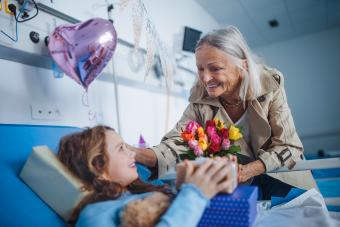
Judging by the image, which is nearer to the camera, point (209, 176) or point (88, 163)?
point (209, 176)

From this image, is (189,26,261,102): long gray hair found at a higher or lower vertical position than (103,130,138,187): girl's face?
higher

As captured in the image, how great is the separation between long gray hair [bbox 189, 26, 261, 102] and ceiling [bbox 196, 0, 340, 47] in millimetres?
2572

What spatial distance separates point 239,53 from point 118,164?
2.94 ft

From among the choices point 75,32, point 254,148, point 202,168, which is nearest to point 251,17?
point 254,148

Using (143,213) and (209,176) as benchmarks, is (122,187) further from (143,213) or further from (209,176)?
(209,176)

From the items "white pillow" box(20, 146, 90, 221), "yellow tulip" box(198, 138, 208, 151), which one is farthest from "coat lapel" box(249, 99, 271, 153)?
"white pillow" box(20, 146, 90, 221)

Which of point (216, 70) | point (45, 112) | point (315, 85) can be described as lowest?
point (45, 112)

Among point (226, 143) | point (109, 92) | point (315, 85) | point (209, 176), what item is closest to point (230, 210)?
point (209, 176)

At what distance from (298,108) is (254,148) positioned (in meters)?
4.34

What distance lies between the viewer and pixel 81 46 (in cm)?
121

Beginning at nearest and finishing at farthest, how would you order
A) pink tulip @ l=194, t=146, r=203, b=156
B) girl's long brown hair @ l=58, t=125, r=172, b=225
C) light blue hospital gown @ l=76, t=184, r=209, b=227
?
light blue hospital gown @ l=76, t=184, r=209, b=227 → girl's long brown hair @ l=58, t=125, r=172, b=225 → pink tulip @ l=194, t=146, r=203, b=156

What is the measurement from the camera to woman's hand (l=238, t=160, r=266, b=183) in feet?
3.74

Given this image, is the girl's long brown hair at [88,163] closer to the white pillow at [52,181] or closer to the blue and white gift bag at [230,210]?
the white pillow at [52,181]

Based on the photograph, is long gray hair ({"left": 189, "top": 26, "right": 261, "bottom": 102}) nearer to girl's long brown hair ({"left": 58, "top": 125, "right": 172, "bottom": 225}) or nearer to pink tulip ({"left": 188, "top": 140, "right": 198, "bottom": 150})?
pink tulip ({"left": 188, "top": 140, "right": 198, "bottom": 150})
